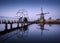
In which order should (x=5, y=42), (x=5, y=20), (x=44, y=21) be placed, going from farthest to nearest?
(x=44, y=21) → (x=5, y=20) → (x=5, y=42)

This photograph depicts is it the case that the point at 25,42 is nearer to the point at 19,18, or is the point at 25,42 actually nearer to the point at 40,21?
the point at 19,18

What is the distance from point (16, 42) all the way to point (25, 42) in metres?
0.27

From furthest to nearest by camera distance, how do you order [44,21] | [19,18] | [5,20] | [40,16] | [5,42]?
1. [40,16]
2. [44,21]
3. [19,18]
4. [5,20]
5. [5,42]

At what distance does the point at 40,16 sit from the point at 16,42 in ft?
62.7

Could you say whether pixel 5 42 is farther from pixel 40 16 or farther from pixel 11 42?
pixel 40 16

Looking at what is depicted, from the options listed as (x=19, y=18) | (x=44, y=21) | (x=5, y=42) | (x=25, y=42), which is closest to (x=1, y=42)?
(x=5, y=42)

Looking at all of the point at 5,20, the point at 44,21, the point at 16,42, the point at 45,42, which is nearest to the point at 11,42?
the point at 16,42

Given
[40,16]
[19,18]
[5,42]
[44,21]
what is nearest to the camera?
[5,42]

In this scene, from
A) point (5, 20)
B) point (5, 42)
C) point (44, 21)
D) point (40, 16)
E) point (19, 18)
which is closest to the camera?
point (5, 42)

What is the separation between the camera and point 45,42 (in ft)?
12.1

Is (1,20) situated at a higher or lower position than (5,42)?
higher

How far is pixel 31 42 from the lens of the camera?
3.65 metres

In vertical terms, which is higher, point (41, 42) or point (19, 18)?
point (19, 18)

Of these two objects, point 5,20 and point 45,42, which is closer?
point 45,42
